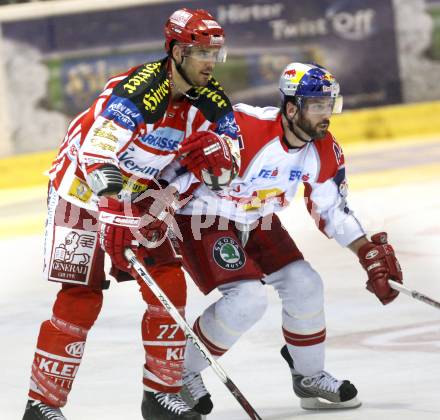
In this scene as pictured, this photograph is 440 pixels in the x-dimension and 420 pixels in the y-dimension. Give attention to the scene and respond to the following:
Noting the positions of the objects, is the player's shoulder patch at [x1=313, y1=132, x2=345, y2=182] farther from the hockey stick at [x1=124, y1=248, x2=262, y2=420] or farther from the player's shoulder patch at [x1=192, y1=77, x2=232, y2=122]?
the hockey stick at [x1=124, y1=248, x2=262, y2=420]

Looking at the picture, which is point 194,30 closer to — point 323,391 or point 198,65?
point 198,65

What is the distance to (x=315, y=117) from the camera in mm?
4887

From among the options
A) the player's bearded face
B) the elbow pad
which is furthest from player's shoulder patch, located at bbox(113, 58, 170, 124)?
the player's bearded face

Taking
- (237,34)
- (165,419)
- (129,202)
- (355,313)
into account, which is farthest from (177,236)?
(237,34)

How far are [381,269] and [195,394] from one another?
2.68 feet

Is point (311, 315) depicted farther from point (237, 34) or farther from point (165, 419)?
point (237, 34)

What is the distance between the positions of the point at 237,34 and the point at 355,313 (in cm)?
646

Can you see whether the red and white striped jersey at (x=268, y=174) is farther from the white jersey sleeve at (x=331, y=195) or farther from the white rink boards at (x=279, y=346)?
the white rink boards at (x=279, y=346)

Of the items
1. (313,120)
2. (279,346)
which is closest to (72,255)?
(313,120)

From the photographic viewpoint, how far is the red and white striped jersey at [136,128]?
178 inches

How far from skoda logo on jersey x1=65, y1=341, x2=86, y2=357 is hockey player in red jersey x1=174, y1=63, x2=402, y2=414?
45cm

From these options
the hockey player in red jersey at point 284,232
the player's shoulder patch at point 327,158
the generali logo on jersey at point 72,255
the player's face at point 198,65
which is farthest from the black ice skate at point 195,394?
the player's face at point 198,65

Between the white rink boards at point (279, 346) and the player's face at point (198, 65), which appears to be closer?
the player's face at point (198, 65)

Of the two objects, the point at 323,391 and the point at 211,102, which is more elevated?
the point at 211,102
